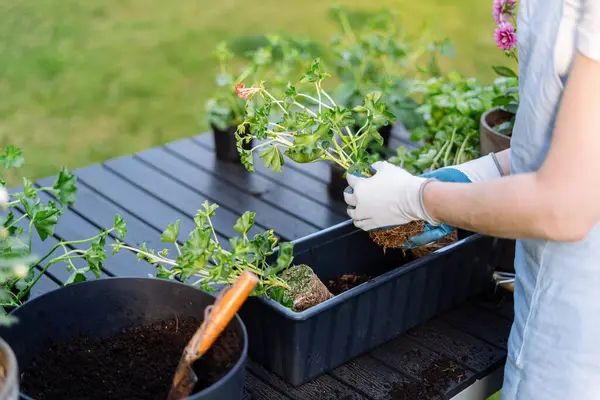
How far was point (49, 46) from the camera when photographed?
188 inches

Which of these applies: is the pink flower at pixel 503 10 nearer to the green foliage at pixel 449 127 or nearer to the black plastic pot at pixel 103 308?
the green foliage at pixel 449 127

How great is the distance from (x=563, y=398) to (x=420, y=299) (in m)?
0.33

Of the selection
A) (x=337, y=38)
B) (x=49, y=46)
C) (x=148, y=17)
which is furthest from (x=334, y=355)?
(x=148, y=17)

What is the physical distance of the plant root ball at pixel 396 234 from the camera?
1.46 m

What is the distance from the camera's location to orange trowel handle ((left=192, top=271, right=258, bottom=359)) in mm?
982

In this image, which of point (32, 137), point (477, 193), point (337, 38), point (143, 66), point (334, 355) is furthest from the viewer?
point (143, 66)

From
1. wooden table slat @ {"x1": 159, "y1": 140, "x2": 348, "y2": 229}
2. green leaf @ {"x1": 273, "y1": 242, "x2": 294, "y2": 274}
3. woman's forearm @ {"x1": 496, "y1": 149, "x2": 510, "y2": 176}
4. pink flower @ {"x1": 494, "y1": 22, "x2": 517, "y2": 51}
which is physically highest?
pink flower @ {"x1": 494, "y1": 22, "x2": 517, "y2": 51}

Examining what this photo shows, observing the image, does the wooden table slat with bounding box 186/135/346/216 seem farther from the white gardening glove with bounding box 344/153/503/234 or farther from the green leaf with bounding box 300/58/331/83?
the green leaf with bounding box 300/58/331/83

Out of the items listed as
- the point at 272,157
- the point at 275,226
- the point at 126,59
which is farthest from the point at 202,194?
the point at 126,59

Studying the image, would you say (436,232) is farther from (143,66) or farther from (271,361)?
(143,66)

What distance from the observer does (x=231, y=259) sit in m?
1.27

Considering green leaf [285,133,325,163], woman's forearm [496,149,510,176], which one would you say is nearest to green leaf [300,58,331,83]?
green leaf [285,133,325,163]

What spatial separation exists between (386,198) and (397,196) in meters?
0.03

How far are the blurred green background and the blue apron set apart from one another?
205 centimetres
